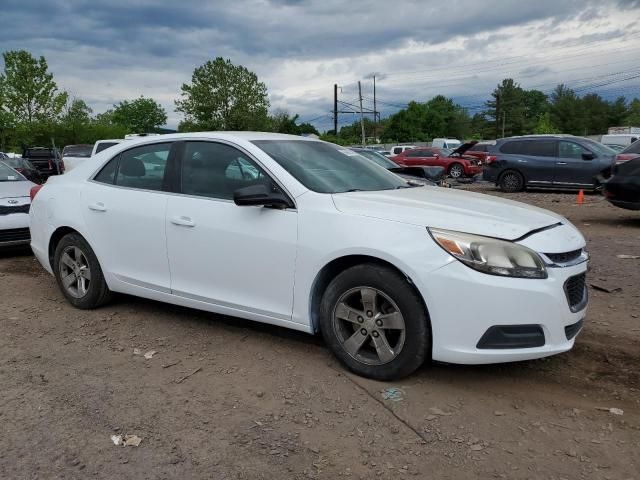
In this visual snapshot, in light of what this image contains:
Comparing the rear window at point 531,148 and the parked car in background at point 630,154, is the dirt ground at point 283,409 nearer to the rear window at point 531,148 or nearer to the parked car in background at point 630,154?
the parked car in background at point 630,154

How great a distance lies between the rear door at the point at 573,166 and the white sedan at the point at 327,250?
12159 mm

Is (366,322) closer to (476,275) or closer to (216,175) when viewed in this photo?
(476,275)

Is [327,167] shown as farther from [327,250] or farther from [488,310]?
[488,310]

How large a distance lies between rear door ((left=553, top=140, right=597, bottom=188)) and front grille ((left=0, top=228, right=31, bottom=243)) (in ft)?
42.9

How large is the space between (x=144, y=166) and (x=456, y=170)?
22.0 m

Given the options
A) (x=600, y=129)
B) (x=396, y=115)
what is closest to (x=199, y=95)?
(x=396, y=115)

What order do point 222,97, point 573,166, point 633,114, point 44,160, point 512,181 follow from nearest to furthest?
point 573,166 → point 512,181 → point 44,160 → point 222,97 → point 633,114

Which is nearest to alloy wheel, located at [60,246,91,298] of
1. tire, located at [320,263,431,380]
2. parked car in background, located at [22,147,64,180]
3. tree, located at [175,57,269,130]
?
tire, located at [320,263,431,380]

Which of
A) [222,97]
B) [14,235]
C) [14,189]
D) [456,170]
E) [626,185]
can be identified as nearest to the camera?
[14,235]

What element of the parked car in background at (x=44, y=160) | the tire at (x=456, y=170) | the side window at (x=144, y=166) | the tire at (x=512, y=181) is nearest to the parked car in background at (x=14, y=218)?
the side window at (x=144, y=166)

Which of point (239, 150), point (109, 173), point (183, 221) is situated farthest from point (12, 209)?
point (239, 150)

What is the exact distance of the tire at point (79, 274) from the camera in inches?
197

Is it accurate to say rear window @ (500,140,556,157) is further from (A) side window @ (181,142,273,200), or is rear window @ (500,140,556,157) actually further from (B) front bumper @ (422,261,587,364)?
(B) front bumper @ (422,261,587,364)

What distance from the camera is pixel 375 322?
3.51 meters
